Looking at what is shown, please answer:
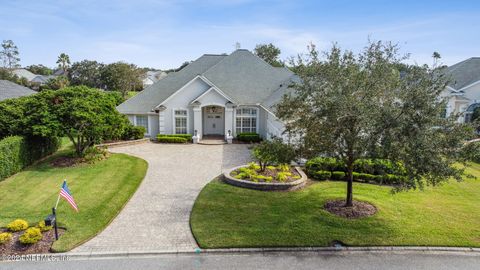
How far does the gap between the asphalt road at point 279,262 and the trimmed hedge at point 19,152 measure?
28.8 feet

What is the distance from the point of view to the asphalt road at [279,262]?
8.28m

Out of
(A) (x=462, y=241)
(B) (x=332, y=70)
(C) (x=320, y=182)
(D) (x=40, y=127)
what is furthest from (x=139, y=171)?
(A) (x=462, y=241)

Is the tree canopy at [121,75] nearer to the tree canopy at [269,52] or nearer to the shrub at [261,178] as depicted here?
the tree canopy at [269,52]

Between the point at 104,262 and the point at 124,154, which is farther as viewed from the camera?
the point at 124,154

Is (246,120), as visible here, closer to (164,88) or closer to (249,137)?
(249,137)

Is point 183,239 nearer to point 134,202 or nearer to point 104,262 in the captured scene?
point 104,262

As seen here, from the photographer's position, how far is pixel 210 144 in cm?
2433

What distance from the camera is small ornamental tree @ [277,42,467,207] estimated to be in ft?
27.8

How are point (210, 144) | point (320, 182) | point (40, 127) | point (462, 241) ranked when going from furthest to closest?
point (210, 144) → point (40, 127) → point (320, 182) → point (462, 241)

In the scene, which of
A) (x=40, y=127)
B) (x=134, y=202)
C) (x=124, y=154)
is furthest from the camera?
(x=124, y=154)

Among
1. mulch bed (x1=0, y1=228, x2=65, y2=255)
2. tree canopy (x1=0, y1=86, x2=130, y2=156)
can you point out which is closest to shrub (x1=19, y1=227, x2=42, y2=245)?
mulch bed (x1=0, y1=228, x2=65, y2=255)

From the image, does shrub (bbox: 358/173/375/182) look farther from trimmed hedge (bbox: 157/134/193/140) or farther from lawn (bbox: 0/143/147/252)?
trimmed hedge (bbox: 157/134/193/140)

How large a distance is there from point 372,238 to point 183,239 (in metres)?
6.05

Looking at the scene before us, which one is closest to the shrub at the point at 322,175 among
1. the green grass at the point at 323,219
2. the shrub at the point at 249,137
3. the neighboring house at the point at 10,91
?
the green grass at the point at 323,219
